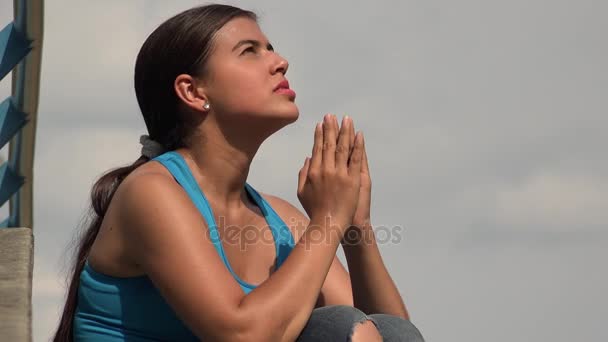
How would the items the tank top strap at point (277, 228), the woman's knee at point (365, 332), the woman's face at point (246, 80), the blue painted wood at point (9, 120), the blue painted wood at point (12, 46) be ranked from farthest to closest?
the blue painted wood at point (9, 120)
the blue painted wood at point (12, 46)
the tank top strap at point (277, 228)
the woman's face at point (246, 80)
the woman's knee at point (365, 332)

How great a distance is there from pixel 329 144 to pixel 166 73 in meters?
0.79

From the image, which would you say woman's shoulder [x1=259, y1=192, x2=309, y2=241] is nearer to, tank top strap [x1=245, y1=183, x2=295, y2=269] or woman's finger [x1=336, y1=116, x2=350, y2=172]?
tank top strap [x1=245, y1=183, x2=295, y2=269]

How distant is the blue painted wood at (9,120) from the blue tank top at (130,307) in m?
7.09

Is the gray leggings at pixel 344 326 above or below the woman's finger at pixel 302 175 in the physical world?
below

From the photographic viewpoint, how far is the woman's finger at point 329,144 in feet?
13.8

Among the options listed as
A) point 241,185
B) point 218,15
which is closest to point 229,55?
point 218,15

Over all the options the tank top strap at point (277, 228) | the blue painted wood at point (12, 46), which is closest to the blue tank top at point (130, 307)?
the tank top strap at point (277, 228)

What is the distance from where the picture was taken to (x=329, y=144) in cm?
424

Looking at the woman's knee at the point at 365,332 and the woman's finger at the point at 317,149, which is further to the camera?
the woman's finger at the point at 317,149

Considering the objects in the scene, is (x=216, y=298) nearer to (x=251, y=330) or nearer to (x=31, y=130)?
(x=251, y=330)

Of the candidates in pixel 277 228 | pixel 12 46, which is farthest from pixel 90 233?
pixel 12 46

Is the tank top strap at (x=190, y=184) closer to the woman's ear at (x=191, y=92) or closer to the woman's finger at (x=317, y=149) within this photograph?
the woman's ear at (x=191, y=92)

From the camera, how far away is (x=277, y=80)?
4.38 m

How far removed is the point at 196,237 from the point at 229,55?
2.99 ft
